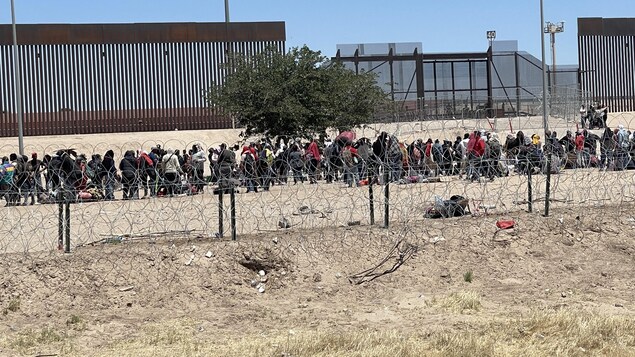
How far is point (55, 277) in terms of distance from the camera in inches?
444

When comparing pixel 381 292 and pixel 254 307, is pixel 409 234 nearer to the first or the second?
pixel 381 292

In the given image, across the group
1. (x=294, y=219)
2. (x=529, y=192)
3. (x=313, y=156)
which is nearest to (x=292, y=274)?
(x=294, y=219)

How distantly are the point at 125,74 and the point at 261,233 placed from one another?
27.0m

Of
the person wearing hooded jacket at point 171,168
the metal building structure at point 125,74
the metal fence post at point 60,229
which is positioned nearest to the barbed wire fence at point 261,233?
the metal fence post at point 60,229

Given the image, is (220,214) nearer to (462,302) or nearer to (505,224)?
(462,302)

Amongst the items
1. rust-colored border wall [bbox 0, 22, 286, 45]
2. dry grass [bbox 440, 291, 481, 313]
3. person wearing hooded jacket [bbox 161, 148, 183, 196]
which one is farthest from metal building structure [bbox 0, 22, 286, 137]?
dry grass [bbox 440, 291, 481, 313]

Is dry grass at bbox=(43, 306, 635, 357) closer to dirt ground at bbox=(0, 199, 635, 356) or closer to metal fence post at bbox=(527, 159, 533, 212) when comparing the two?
dirt ground at bbox=(0, 199, 635, 356)

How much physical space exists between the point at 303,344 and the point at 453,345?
1.34 m

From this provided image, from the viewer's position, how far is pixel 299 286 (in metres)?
11.7

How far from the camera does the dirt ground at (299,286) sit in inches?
396

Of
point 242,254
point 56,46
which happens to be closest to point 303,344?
point 242,254

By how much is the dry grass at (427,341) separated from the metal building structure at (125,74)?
93.8 ft

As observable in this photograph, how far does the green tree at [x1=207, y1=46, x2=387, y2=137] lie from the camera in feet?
83.8

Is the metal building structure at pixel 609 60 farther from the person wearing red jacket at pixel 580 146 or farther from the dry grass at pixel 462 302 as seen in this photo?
the dry grass at pixel 462 302
